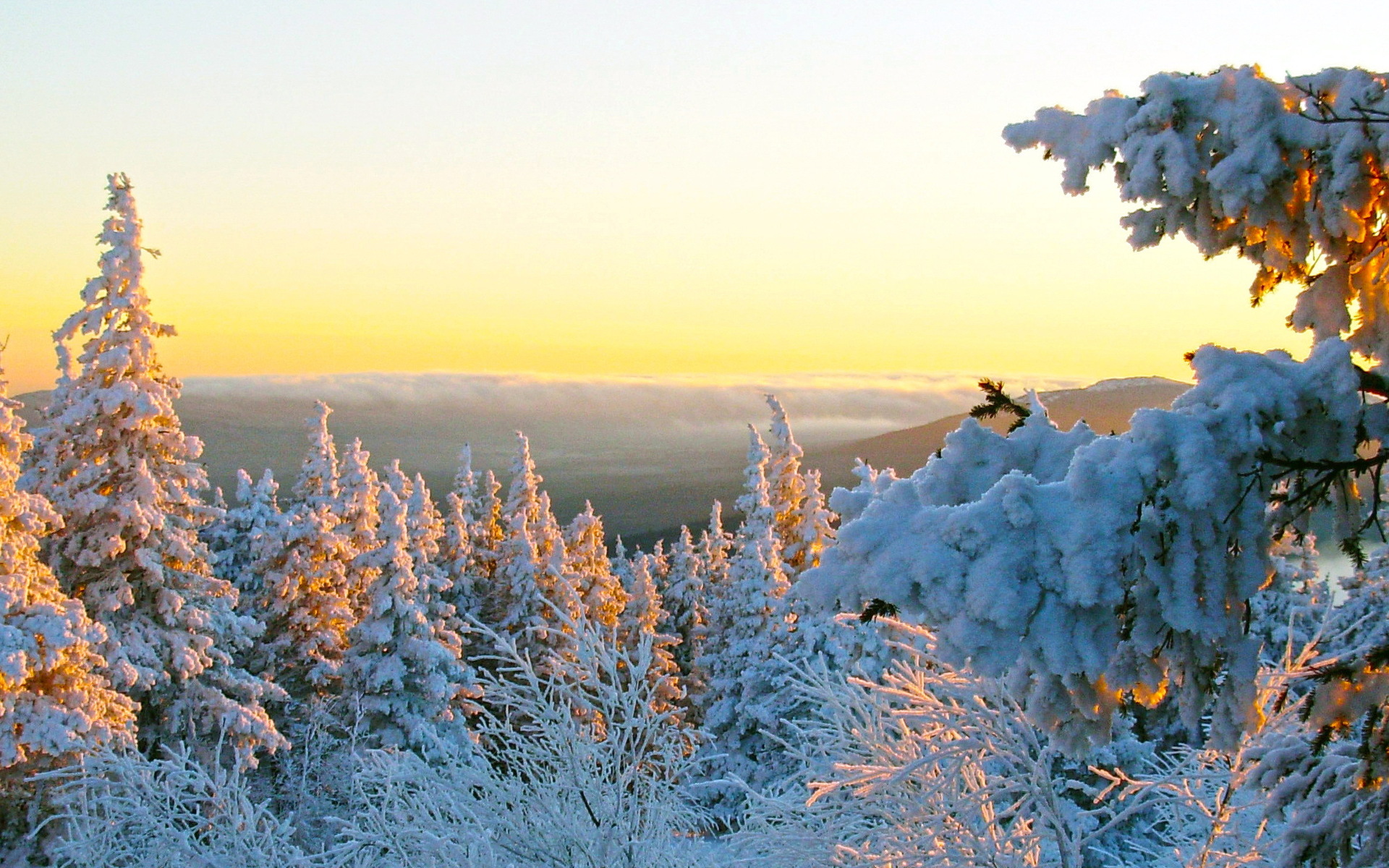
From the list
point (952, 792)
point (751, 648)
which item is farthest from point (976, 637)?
point (751, 648)

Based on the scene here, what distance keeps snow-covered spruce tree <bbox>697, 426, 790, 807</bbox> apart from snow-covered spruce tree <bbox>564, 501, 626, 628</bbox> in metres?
5.30

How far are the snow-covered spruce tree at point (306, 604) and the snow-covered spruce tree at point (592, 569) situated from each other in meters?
7.95

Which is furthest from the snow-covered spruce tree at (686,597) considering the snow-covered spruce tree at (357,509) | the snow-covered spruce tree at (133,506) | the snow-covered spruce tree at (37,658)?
the snow-covered spruce tree at (37,658)

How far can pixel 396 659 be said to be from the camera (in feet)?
85.7

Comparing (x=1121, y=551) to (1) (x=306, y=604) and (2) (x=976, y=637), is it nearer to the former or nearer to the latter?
(2) (x=976, y=637)

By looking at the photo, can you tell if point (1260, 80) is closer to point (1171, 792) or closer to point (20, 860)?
point (1171, 792)

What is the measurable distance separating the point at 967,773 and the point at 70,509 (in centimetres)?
1828

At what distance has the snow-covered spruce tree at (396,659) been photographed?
84.7 feet

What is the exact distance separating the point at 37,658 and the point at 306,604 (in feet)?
38.2

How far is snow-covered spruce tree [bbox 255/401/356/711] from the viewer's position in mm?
26906

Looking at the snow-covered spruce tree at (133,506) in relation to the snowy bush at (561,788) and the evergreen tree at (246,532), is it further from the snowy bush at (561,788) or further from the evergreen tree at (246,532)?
the snowy bush at (561,788)

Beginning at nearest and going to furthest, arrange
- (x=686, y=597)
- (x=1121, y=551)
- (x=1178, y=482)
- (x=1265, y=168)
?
(x=1121, y=551) → (x=1178, y=482) → (x=1265, y=168) → (x=686, y=597)

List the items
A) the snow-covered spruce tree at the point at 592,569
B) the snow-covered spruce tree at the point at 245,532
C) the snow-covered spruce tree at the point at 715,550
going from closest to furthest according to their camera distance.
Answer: the snow-covered spruce tree at the point at 245,532, the snow-covered spruce tree at the point at 592,569, the snow-covered spruce tree at the point at 715,550

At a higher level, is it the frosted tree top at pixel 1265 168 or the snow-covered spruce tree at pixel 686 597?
the frosted tree top at pixel 1265 168
